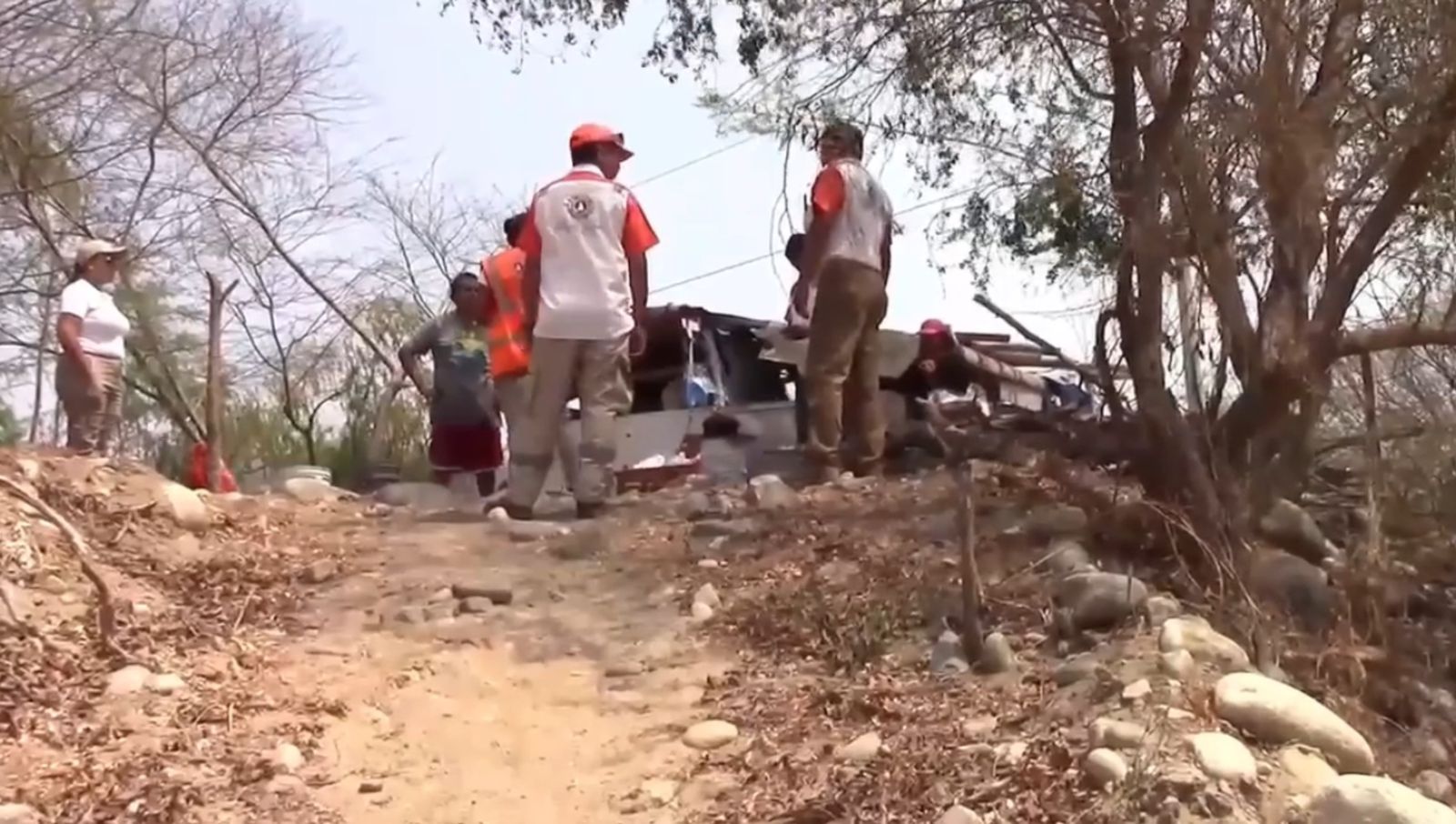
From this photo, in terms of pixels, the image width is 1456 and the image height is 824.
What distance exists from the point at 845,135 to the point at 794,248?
0.64 metres

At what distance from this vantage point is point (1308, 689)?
449cm

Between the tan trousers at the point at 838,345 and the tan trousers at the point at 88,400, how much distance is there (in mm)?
2912

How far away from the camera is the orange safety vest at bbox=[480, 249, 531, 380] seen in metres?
6.65

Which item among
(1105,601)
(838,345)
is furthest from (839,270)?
(1105,601)

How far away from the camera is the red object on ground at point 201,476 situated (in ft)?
26.0

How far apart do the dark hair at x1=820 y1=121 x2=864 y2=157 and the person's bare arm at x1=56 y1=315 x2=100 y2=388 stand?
3.14 m

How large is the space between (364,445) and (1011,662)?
14501 mm

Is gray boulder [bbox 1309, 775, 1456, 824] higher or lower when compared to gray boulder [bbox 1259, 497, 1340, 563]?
lower

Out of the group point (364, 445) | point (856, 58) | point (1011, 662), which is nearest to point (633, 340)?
point (856, 58)

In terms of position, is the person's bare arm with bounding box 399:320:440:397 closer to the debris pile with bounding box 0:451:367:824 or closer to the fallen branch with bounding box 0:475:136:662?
the debris pile with bounding box 0:451:367:824

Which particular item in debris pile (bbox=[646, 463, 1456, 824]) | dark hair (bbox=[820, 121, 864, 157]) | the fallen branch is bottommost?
debris pile (bbox=[646, 463, 1456, 824])

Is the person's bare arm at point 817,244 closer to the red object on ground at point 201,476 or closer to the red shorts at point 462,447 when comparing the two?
the red shorts at point 462,447

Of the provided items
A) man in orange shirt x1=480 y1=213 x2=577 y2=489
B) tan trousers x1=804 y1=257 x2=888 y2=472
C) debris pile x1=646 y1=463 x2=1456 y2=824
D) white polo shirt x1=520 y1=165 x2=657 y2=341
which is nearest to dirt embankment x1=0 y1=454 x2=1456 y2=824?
debris pile x1=646 y1=463 x2=1456 y2=824

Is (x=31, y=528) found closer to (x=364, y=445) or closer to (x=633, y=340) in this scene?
(x=633, y=340)
